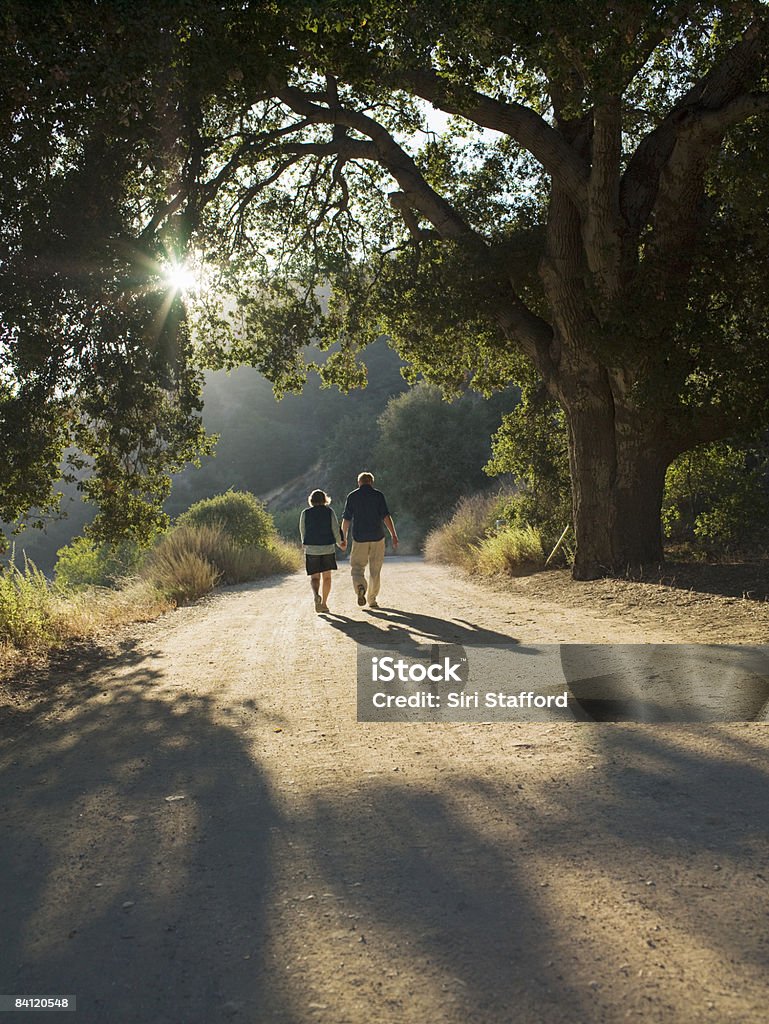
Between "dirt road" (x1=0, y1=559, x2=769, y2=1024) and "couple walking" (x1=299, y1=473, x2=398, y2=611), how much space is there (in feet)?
22.7

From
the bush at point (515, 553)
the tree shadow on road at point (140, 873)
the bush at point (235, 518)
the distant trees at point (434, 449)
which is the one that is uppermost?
the distant trees at point (434, 449)

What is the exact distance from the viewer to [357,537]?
13328mm

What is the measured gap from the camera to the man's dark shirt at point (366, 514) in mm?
13297

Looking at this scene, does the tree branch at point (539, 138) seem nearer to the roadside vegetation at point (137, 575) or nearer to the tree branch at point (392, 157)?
the tree branch at point (392, 157)

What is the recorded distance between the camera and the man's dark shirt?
43.6ft

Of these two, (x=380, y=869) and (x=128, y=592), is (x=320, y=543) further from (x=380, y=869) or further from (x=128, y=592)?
(x=380, y=869)

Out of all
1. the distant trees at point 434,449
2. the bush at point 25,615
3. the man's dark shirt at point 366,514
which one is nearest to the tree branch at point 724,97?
the man's dark shirt at point 366,514

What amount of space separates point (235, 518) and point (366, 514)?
44.4ft

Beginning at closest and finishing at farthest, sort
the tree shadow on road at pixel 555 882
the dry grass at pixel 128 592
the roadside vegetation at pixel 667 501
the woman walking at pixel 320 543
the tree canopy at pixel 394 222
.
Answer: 1. the tree shadow on road at pixel 555 882
2. the tree canopy at pixel 394 222
3. the dry grass at pixel 128 592
4. the woman walking at pixel 320 543
5. the roadside vegetation at pixel 667 501

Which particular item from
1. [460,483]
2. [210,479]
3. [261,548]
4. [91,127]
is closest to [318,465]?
[210,479]

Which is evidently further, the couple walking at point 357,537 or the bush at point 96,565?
the bush at point 96,565

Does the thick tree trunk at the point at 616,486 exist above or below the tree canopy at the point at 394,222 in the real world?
below

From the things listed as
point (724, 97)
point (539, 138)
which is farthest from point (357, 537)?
point (724, 97)

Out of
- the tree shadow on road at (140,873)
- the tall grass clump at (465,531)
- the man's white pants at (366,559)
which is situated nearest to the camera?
the tree shadow on road at (140,873)
